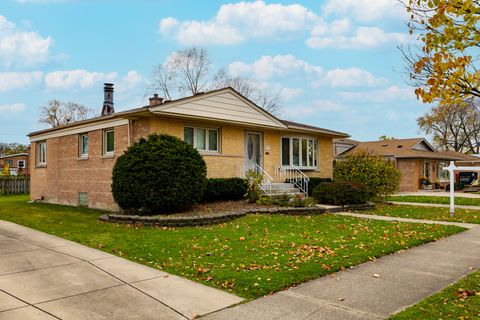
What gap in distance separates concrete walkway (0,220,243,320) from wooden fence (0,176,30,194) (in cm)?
2506

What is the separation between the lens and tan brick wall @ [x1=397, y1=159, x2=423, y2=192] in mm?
32750

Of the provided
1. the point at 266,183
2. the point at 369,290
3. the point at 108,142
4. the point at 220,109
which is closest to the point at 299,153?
the point at 266,183

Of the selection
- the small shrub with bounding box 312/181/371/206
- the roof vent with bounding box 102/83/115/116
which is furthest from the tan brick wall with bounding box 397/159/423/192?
the roof vent with bounding box 102/83/115/116

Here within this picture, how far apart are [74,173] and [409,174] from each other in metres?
26.7

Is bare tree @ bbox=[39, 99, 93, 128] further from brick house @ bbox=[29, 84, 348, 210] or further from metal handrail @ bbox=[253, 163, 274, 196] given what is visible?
metal handrail @ bbox=[253, 163, 274, 196]

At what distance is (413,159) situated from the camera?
109 feet

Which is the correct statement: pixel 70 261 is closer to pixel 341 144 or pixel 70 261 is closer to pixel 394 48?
pixel 394 48

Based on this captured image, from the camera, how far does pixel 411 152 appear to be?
33.7 metres

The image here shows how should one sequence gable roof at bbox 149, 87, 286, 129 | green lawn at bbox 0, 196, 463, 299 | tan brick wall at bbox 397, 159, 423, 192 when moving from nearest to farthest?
green lawn at bbox 0, 196, 463, 299
gable roof at bbox 149, 87, 286, 129
tan brick wall at bbox 397, 159, 423, 192

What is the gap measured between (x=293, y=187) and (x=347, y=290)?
42.4ft

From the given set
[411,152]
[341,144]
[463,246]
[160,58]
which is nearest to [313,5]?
[463,246]

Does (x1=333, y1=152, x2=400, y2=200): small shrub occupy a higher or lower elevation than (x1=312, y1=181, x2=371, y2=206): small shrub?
higher

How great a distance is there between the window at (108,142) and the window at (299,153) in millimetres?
8213

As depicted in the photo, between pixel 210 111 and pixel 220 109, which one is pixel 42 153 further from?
pixel 220 109
